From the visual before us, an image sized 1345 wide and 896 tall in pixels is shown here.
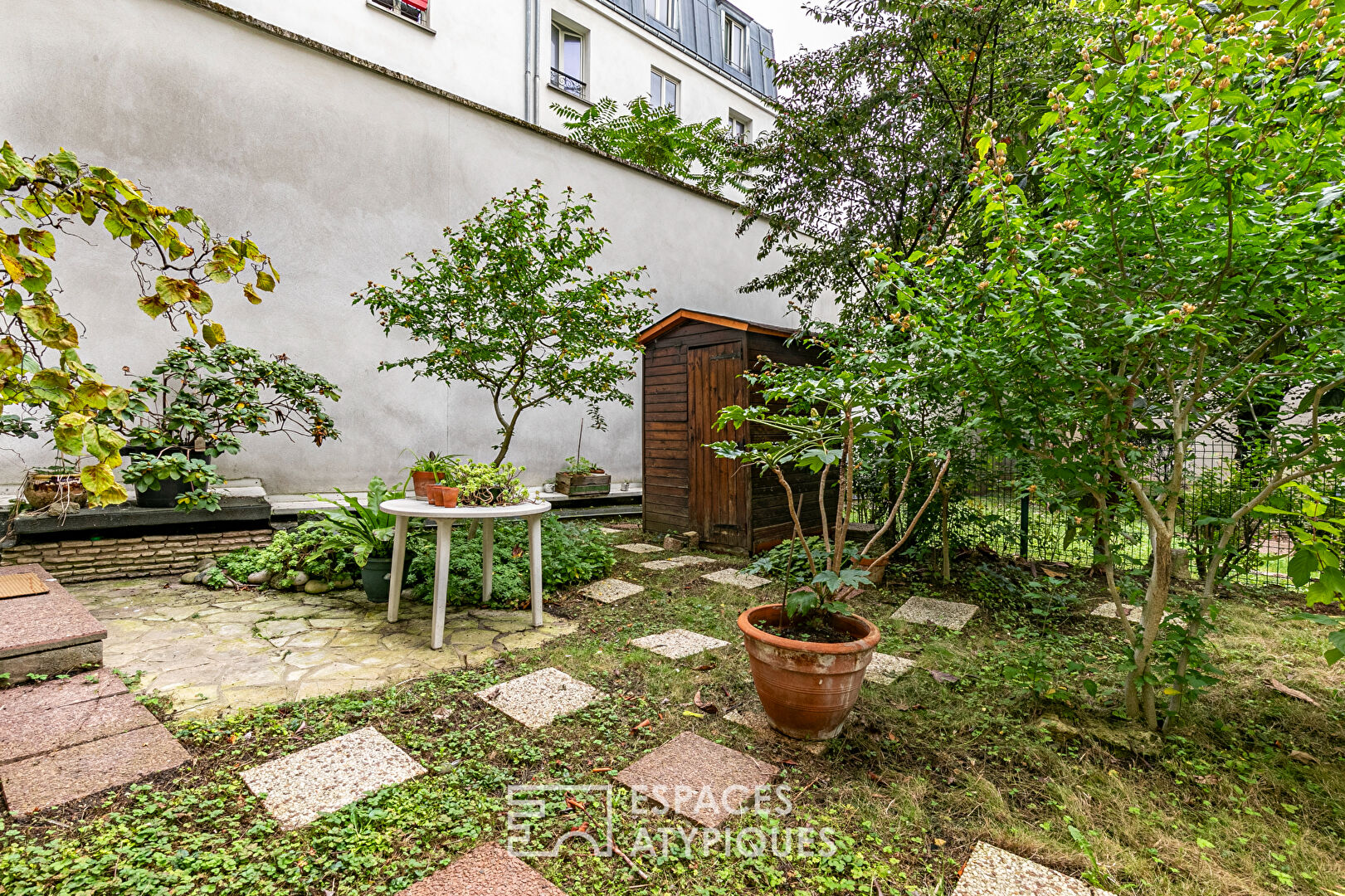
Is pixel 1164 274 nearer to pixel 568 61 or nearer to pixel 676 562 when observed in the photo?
pixel 676 562

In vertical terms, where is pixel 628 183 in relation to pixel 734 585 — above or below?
above

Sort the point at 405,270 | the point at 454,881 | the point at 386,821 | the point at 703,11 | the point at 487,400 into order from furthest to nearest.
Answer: the point at 703,11 → the point at 487,400 → the point at 405,270 → the point at 386,821 → the point at 454,881

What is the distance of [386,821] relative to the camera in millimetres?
1667

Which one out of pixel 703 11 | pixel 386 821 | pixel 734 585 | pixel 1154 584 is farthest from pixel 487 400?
pixel 703 11

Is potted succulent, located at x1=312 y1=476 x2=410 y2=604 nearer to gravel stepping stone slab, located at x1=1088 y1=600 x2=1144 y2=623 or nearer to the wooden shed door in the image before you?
the wooden shed door

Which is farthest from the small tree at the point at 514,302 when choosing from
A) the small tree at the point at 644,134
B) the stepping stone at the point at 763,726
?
the small tree at the point at 644,134

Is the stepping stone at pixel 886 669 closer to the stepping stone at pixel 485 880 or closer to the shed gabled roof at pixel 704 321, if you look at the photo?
the stepping stone at pixel 485 880

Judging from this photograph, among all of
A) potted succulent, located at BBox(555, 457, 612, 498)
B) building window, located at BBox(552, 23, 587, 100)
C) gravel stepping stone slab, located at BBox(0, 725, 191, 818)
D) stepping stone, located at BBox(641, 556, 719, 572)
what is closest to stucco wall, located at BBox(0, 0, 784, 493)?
potted succulent, located at BBox(555, 457, 612, 498)

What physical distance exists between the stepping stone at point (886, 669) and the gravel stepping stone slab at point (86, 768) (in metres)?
2.70

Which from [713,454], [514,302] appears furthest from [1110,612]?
[514,302]

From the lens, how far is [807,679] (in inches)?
Answer: 84.4

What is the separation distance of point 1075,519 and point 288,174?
7430mm

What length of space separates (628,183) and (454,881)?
28.5 feet

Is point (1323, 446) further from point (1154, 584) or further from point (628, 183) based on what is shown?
point (628, 183)
